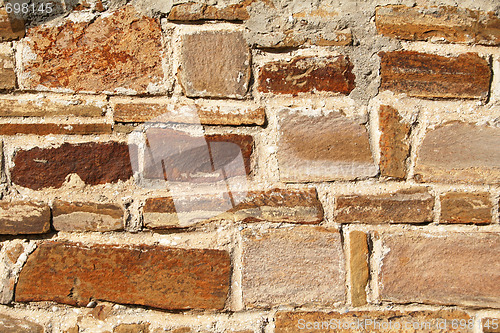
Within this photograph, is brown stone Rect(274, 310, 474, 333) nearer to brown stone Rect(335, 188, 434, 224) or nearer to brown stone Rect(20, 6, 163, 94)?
brown stone Rect(335, 188, 434, 224)

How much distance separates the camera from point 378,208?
932mm

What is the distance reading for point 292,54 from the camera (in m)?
0.94

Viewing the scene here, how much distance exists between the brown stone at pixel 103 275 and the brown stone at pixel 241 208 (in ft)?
0.26

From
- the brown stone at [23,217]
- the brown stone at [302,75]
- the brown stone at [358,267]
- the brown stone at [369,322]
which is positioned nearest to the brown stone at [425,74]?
the brown stone at [302,75]

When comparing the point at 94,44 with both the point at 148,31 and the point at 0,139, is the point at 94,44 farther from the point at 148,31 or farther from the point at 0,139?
the point at 0,139

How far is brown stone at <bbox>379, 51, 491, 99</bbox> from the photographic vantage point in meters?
0.94

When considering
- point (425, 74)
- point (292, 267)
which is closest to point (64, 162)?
point (292, 267)

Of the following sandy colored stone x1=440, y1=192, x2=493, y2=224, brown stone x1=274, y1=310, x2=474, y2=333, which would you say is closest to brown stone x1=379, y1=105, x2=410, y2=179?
sandy colored stone x1=440, y1=192, x2=493, y2=224

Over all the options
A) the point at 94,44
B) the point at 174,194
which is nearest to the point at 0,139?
the point at 94,44

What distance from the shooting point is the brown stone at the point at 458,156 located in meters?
0.95

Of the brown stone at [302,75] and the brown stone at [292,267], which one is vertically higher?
the brown stone at [302,75]

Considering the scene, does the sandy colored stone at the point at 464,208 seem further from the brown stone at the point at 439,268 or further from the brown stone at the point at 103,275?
the brown stone at the point at 103,275

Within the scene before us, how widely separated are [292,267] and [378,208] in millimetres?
237

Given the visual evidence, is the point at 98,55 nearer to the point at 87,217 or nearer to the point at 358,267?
the point at 87,217
